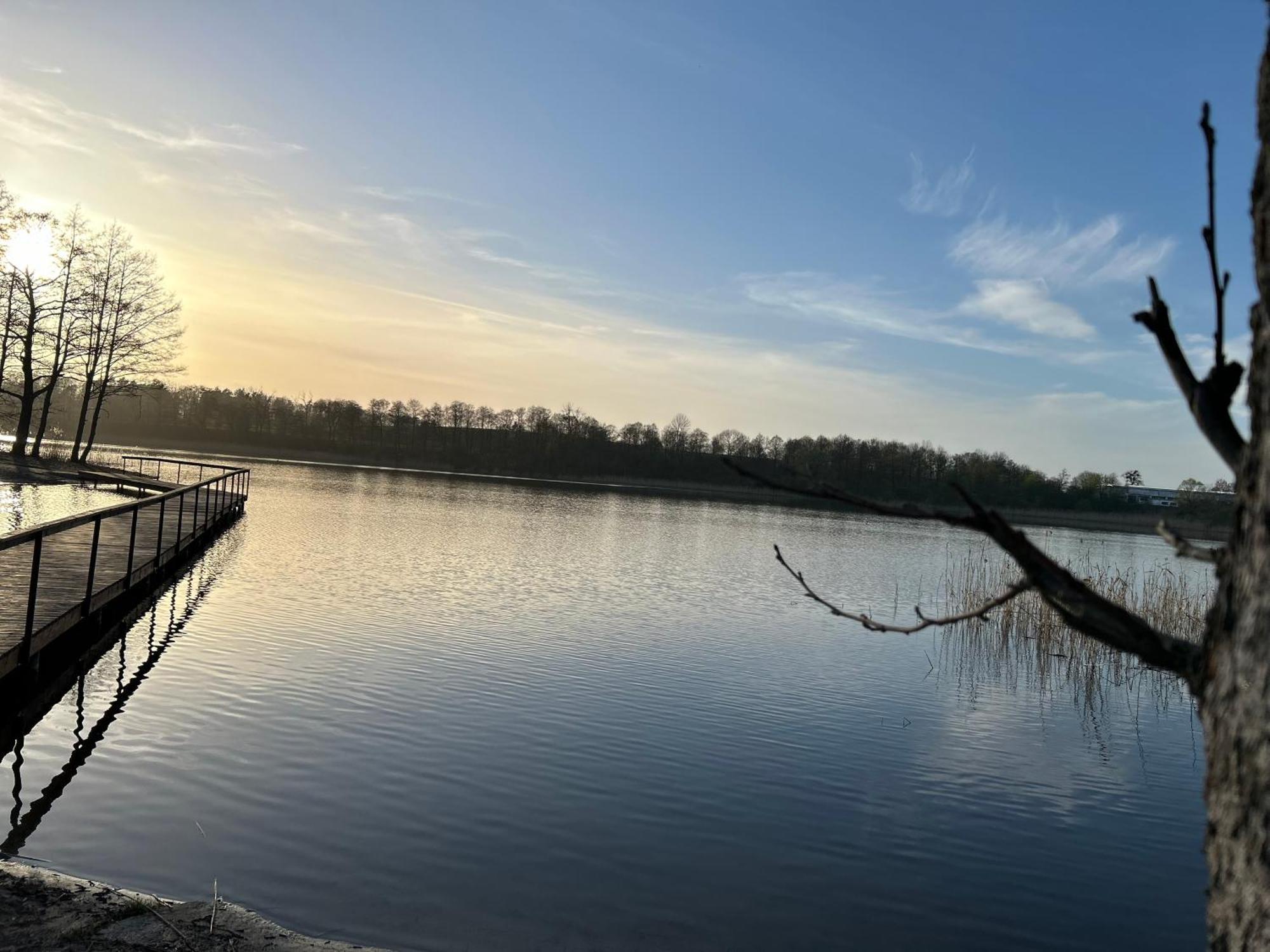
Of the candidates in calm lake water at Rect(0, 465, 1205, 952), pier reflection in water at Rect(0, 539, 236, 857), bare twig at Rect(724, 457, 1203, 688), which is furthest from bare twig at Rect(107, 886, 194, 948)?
bare twig at Rect(724, 457, 1203, 688)

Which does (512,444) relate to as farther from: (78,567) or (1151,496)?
(78,567)

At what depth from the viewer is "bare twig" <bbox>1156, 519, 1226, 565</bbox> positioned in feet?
5.53

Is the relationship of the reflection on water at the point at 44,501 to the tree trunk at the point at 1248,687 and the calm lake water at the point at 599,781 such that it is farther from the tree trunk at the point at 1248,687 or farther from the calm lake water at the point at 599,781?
the tree trunk at the point at 1248,687

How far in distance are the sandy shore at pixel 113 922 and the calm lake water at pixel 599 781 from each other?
0.43m

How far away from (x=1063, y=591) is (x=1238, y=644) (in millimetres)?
433

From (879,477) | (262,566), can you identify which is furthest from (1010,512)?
(262,566)

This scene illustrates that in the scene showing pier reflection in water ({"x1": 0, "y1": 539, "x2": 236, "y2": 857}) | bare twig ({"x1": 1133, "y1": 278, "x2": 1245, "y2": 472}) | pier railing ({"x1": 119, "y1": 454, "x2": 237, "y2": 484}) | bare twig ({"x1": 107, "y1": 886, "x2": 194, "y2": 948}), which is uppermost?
bare twig ({"x1": 1133, "y1": 278, "x2": 1245, "y2": 472})

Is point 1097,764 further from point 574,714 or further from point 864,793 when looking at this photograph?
point 574,714

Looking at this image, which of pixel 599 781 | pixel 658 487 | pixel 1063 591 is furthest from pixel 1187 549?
pixel 658 487

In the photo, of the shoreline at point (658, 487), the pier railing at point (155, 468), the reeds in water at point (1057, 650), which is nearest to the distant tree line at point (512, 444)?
the shoreline at point (658, 487)

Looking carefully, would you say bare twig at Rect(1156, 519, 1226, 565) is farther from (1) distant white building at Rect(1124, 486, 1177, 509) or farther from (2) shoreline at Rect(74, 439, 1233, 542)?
(1) distant white building at Rect(1124, 486, 1177, 509)

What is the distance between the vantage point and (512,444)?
120875mm

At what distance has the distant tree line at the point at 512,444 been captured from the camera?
106 meters

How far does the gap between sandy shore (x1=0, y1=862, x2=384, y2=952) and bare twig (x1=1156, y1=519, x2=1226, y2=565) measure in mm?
4308
